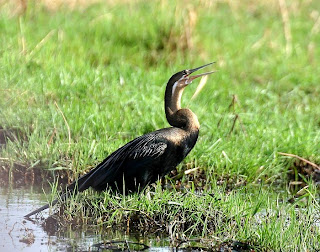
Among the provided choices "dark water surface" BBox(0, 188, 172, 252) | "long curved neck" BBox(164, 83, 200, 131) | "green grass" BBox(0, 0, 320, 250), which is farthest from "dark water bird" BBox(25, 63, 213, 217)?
"dark water surface" BBox(0, 188, 172, 252)

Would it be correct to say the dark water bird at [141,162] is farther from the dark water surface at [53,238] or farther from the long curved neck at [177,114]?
the dark water surface at [53,238]

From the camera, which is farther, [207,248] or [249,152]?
[249,152]

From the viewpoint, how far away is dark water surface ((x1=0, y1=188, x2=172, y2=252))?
499 centimetres

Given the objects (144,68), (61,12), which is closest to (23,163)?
(144,68)

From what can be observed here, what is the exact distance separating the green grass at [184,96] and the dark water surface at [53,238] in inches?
9.2

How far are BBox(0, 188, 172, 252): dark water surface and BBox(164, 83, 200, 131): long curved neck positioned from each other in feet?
3.56

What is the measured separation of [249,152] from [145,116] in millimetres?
1131

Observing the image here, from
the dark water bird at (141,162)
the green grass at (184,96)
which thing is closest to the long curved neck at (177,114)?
the dark water bird at (141,162)

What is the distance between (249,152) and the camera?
25.1 ft

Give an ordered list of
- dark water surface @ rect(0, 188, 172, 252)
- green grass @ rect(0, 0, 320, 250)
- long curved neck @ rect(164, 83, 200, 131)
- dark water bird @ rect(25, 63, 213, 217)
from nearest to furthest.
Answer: dark water surface @ rect(0, 188, 172, 252), green grass @ rect(0, 0, 320, 250), dark water bird @ rect(25, 63, 213, 217), long curved neck @ rect(164, 83, 200, 131)

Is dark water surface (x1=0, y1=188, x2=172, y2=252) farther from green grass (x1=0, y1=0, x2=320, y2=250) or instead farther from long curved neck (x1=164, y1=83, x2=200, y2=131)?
long curved neck (x1=164, y1=83, x2=200, y2=131)

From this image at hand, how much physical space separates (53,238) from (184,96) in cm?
403

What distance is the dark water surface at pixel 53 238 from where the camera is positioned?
4992 millimetres

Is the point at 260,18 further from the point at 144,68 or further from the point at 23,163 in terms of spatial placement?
the point at 23,163
